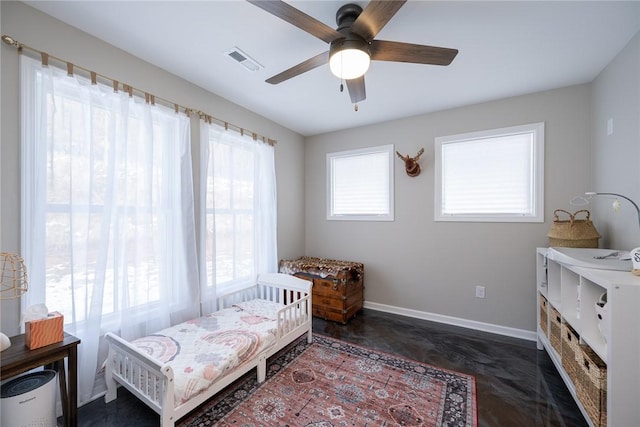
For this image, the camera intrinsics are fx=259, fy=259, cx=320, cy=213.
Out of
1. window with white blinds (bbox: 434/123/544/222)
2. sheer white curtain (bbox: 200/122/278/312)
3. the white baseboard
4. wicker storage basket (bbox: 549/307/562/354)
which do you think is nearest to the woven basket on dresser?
wicker storage basket (bbox: 549/307/562/354)

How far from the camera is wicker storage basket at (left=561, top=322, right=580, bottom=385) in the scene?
1622mm

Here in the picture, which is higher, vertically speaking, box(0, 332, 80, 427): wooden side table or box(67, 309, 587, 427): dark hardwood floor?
box(0, 332, 80, 427): wooden side table

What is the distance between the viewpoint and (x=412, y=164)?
3148mm

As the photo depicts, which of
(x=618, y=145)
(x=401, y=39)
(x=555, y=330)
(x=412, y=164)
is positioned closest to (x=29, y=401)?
(x=401, y=39)

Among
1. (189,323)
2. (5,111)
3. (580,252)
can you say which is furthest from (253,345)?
(580,252)

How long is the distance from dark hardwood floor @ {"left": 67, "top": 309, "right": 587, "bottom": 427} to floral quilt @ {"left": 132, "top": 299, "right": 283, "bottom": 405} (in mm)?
378

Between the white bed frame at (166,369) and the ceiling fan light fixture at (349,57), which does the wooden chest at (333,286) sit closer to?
the white bed frame at (166,369)

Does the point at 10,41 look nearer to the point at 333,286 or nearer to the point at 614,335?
the point at 333,286

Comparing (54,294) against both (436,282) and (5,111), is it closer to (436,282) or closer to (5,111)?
Answer: (5,111)

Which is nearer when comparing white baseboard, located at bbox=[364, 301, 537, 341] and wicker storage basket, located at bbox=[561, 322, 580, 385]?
wicker storage basket, located at bbox=[561, 322, 580, 385]

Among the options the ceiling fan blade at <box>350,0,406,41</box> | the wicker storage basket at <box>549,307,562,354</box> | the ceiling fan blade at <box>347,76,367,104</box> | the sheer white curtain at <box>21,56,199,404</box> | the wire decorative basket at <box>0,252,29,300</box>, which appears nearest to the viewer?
the ceiling fan blade at <box>350,0,406,41</box>

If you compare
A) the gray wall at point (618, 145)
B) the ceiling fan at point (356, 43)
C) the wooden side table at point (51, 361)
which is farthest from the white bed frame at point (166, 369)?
the gray wall at point (618, 145)

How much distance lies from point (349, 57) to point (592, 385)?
88.9 inches

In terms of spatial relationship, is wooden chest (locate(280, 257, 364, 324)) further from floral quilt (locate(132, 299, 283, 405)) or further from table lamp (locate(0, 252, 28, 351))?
table lamp (locate(0, 252, 28, 351))
